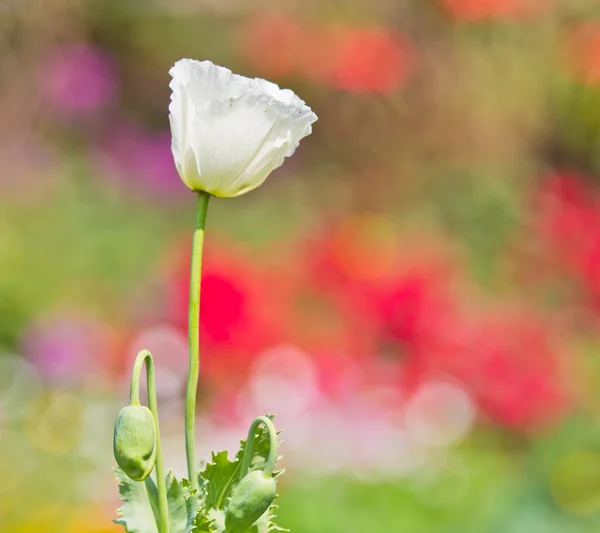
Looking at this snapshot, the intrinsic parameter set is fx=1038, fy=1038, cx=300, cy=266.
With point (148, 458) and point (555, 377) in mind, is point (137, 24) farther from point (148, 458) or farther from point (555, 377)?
point (148, 458)

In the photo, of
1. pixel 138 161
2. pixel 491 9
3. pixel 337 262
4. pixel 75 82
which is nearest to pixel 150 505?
pixel 337 262

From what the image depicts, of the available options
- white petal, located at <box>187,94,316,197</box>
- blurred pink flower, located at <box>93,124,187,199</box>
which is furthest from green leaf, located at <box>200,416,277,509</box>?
blurred pink flower, located at <box>93,124,187,199</box>

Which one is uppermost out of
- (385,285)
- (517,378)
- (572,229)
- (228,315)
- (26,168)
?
(26,168)

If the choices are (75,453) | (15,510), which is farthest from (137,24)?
(15,510)

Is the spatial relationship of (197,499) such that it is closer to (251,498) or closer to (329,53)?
(251,498)

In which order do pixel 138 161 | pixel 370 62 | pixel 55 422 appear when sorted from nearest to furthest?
pixel 55 422 < pixel 370 62 < pixel 138 161

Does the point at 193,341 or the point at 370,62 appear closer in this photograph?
the point at 193,341

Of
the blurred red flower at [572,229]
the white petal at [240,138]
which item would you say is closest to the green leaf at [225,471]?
the white petal at [240,138]

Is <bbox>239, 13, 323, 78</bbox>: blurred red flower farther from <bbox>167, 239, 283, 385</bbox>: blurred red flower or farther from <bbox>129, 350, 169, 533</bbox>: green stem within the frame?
<bbox>129, 350, 169, 533</bbox>: green stem

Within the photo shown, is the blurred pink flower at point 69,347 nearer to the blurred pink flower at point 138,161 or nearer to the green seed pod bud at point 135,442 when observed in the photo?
the blurred pink flower at point 138,161
